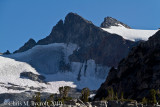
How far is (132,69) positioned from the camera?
561ft

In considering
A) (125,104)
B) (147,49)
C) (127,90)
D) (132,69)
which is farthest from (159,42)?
(125,104)

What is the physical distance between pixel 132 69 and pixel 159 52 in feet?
58.9

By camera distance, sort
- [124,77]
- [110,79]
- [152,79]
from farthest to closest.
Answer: [110,79] → [124,77] → [152,79]

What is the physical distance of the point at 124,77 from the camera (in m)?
170

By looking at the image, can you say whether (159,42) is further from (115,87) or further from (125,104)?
(125,104)

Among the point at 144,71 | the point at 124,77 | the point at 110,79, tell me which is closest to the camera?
the point at 144,71

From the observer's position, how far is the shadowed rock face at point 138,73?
14875cm

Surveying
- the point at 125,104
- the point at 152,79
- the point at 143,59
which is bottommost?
the point at 125,104

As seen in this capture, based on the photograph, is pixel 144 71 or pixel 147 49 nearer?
pixel 144 71

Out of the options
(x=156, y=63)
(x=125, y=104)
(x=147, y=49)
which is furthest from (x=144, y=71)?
(x=125, y=104)

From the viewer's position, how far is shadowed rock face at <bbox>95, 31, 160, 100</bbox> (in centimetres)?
14875

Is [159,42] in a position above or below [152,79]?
above

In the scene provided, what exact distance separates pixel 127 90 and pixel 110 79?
2366 centimetres

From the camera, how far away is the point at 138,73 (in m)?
163
